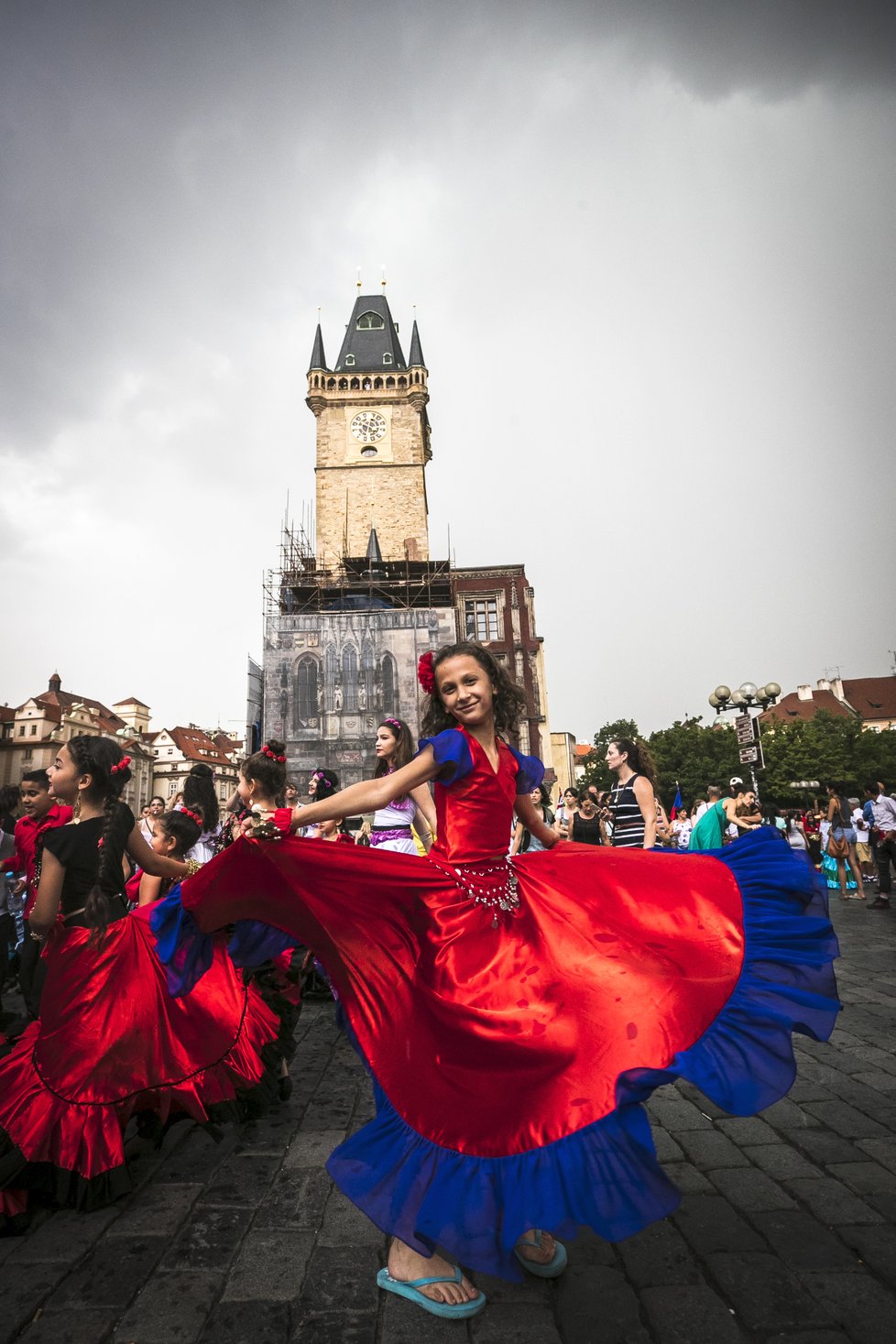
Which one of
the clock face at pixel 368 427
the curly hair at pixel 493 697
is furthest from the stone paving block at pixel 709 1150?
the clock face at pixel 368 427

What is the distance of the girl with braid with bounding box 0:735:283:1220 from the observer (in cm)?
264

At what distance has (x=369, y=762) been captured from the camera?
30.5 metres

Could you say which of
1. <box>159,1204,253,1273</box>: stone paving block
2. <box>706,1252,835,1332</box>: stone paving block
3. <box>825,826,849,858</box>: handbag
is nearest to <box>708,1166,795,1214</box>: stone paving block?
<box>706,1252,835,1332</box>: stone paving block

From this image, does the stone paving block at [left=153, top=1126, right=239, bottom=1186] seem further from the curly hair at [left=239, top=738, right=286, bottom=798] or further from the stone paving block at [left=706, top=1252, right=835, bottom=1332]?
the stone paving block at [left=706, top=1252, right=835, bottom=1332]

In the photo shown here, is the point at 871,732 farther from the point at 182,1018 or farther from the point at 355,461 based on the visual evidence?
the point at 182,1018

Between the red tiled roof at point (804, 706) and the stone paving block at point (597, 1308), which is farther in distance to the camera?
the red tiled roof at point (804, 706)

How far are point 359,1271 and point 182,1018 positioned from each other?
133 cm

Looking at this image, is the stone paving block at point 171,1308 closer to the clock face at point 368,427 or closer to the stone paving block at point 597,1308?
the stone paving block at point 597,1308

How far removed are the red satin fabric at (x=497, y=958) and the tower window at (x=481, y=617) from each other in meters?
37.8

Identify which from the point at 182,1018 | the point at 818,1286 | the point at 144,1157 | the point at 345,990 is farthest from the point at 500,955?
the point at 144,1157

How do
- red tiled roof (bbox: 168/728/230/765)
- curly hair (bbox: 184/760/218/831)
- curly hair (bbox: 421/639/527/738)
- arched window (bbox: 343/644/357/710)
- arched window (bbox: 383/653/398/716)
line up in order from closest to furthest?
curly hair (bbox: 421/639/527/738) < curly hair (bbox: 184/760/218/831) < arched window (bbox: 343/644/357/710) < arched window (bbox: 383/653/398/716) < red tiled roof (bbox: 168/728/230/765)

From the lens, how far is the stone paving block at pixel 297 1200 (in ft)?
8.11

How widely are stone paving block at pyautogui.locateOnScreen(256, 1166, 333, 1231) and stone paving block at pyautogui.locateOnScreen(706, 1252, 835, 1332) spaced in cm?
132

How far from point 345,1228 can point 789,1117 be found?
213 cm
